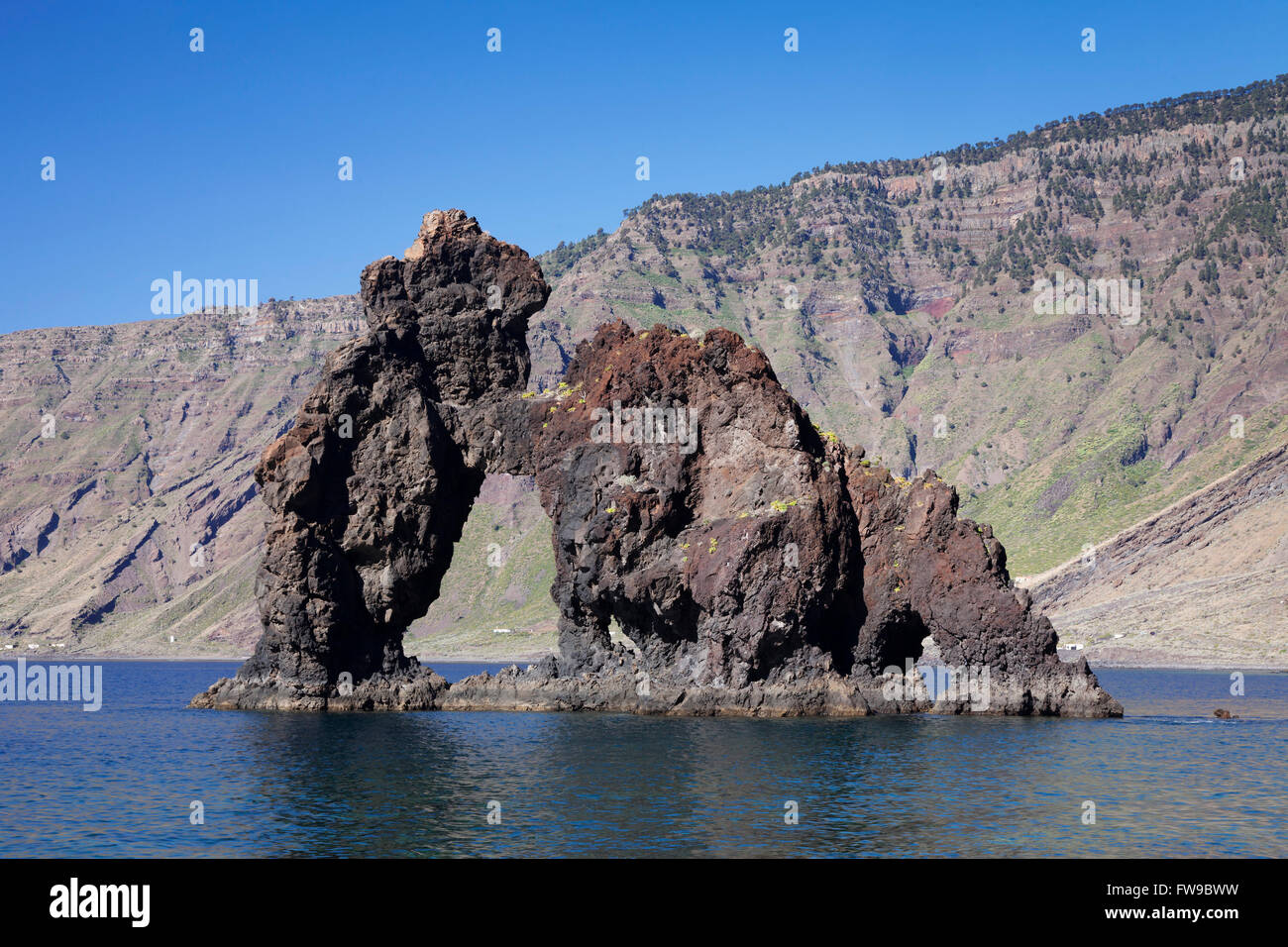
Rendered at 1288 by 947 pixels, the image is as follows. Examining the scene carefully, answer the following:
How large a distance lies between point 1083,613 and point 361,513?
11362 cm

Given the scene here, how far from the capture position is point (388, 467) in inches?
3435

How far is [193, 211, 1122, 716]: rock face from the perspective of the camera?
77.0 m

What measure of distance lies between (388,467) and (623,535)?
18.8 metres

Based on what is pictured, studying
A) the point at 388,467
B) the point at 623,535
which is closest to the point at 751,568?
the point at 623,535

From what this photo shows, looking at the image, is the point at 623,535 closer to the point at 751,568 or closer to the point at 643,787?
the point at 751,568

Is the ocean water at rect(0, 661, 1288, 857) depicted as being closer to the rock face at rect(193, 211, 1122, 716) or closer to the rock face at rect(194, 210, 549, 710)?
the rock face at rect(193, 211, 1122, 716)

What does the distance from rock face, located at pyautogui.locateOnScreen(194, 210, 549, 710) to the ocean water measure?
5469mm

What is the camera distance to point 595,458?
8162 cm

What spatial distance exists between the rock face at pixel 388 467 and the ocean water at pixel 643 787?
5469 mm

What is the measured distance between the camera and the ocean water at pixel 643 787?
40.2 m

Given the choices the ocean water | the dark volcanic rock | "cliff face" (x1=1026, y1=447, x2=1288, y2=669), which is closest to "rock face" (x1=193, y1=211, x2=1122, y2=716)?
the dark volcanic rock

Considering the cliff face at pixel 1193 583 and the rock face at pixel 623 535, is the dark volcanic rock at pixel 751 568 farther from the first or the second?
the cliff face at pixel 1193 583

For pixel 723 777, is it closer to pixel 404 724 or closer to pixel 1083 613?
pixel 404 724
